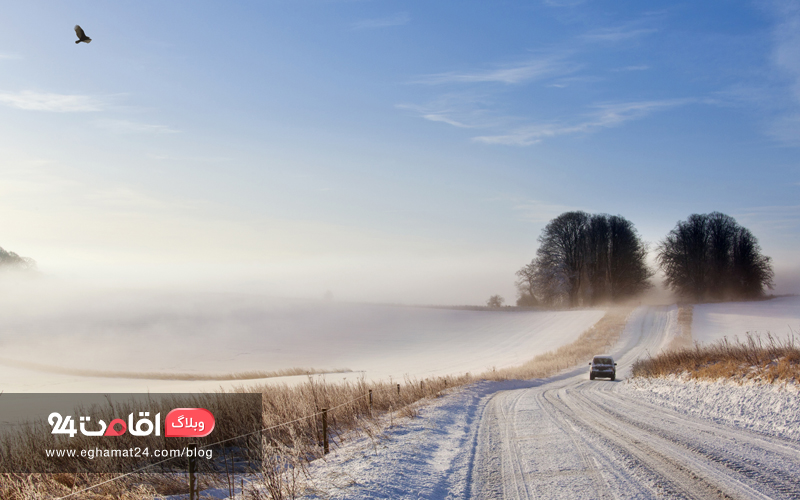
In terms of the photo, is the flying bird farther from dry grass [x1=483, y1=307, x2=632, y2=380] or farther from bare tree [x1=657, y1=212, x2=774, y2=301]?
bare tree [x1=657, y1=212, x2=774, y2=301]

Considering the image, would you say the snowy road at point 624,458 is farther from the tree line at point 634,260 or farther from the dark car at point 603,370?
the tree line at point 634,260

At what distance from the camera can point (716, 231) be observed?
71.4 metres

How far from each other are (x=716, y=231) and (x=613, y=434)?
75.2 meters

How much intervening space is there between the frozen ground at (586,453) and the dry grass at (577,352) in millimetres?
15141

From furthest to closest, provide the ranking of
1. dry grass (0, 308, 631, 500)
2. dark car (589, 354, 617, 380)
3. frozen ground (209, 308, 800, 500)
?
1. dark car (589, 354, 617, 380)
2. frozen ground (209, 308, 800, 500)
3. dry grass (0, 308, 631, 500)

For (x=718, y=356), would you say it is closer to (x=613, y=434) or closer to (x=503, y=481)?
(x=613, y=434)

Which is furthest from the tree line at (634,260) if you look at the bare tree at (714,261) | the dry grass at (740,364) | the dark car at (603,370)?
the dry grass at (740,364)

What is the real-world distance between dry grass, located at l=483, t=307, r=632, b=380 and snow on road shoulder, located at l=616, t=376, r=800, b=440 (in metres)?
12.2

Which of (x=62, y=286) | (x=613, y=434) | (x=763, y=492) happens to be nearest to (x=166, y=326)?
(x=62, y=286)

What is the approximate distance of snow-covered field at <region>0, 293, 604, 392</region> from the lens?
38169 mm

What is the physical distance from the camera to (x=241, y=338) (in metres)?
53.5

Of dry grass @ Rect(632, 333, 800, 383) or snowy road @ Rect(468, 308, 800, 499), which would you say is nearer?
snowy road @ Rect(468, 308, 800, 499)

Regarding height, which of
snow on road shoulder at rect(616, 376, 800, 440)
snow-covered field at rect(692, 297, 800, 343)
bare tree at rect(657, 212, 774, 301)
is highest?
bare tree at rect(657, 212, 774, 301)

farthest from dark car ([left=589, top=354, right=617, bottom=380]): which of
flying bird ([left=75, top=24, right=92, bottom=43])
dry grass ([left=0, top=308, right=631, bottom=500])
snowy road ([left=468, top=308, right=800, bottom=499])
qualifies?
flying bird ([left=75, top=24, right=92, bottom=43])
